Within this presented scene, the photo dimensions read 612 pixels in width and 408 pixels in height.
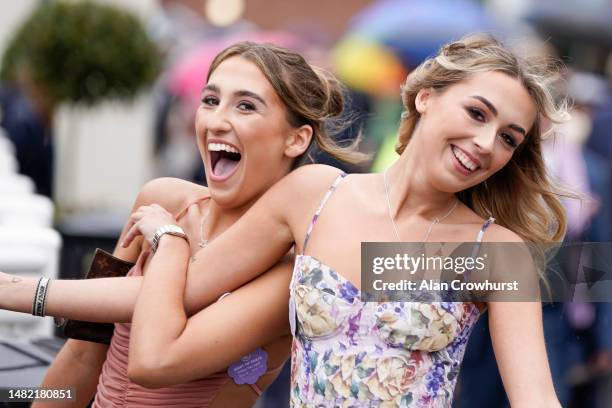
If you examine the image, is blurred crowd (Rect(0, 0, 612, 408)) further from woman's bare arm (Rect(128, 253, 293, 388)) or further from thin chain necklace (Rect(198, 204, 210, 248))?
woman's bare arm (Rect(128, 253, 293, 388))

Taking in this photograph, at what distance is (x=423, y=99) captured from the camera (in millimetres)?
2846

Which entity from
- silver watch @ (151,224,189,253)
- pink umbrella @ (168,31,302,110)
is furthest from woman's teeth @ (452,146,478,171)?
pink umbrella @ (168,31,302,110)

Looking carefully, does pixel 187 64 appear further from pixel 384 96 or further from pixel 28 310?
pixel 28 310

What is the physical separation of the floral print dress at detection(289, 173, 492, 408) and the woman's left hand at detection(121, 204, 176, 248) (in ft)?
1.48

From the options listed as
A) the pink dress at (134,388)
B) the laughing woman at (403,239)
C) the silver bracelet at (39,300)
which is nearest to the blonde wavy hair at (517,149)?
the laughing woman at (403,239)

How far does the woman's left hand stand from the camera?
2965 mm

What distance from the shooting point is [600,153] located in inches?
288

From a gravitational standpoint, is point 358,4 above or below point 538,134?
above

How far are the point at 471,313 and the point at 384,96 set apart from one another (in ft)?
18.8

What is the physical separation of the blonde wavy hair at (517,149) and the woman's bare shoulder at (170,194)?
62cm

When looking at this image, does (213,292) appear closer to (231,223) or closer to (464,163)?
(231,223)

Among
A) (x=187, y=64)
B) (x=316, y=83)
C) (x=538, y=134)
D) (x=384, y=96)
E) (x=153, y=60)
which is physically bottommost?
(x=538, y=134)

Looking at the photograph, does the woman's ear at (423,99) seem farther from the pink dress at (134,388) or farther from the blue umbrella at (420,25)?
the blue umbrella at (420,25)

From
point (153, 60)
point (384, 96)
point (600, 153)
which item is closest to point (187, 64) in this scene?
point (153, 60)
